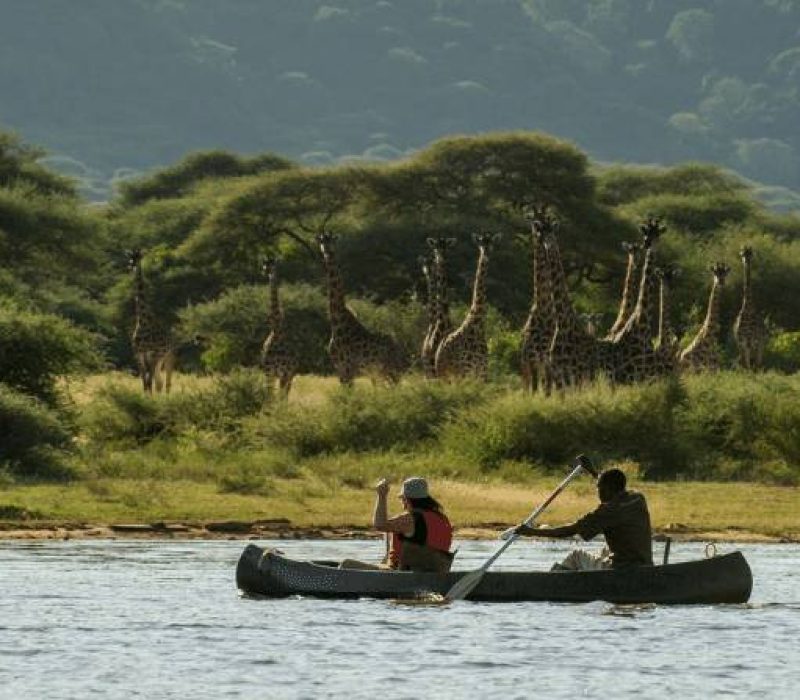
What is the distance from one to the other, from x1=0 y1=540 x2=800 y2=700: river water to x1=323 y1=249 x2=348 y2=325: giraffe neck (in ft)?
55.5

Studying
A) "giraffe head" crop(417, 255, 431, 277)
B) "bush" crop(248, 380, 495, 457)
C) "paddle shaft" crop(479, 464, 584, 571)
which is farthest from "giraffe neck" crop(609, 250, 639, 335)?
"paddle shaft" crop(479, 464, 584, 571)

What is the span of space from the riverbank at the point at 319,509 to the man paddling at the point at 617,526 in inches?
245

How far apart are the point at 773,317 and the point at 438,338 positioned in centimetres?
2173

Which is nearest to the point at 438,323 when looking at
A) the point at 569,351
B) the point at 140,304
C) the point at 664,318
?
the point at 664,318

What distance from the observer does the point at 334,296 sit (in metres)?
39.4

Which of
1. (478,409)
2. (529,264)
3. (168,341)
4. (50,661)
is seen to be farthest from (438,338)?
(50,661)

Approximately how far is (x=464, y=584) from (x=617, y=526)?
4.58 feet

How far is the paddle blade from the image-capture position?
757 inches

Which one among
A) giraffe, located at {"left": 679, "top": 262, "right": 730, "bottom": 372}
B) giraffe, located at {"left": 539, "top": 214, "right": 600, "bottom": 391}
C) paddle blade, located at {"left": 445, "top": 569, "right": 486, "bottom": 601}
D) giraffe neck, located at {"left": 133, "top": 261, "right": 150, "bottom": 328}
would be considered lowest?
paddle blade, located at {"left": 445, "top": 569, "right": 486, "bottom": 601}

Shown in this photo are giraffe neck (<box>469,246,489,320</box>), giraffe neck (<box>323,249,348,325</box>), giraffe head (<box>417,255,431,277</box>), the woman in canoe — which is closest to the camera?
the woman in canoe

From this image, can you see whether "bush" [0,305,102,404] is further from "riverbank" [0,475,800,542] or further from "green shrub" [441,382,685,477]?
"green shrub" [441,382,685,477]

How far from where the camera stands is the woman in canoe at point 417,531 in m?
19.3

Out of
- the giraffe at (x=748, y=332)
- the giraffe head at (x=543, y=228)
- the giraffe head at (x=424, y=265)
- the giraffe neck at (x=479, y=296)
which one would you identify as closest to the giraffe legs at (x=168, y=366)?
the giraffe head at (x=424, y=265)

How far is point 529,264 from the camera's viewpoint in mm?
54562
